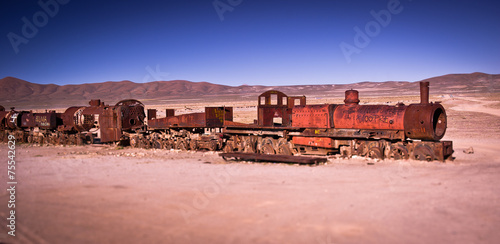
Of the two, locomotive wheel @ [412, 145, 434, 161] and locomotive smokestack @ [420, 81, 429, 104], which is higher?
locomotive smokestack @ [420, 81, 429, 104]

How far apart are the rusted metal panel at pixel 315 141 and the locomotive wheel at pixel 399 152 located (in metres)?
2.00

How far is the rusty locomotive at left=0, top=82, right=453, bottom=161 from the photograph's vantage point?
11094mm

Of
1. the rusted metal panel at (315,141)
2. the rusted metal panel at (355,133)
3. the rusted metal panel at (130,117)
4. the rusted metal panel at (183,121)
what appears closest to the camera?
the rusted metal panel at (355,133)

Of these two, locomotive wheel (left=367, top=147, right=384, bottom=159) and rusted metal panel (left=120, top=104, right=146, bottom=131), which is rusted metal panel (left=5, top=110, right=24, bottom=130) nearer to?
rusted metal panel (left=120, top=104, right=146, bottom=131)

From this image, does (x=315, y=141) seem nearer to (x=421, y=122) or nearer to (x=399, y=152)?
(x=399, y=152)

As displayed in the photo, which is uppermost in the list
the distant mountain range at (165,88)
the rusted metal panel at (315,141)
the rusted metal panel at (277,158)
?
the distant mountain range at (165,88)

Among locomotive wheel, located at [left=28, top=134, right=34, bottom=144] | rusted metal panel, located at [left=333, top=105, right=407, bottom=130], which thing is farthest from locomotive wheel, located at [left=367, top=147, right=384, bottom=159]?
locomotive wheel, located at [left=28, top=134, right=34, bottom=144]

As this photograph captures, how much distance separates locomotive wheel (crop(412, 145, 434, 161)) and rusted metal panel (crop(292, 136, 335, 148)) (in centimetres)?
268

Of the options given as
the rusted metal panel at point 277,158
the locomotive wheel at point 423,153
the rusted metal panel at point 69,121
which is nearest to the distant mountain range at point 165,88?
the rusted metal panel at point 69,121

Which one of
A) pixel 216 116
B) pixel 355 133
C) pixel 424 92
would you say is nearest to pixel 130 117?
pixel 216 116

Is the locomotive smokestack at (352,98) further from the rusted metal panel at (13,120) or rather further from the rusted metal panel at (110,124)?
the rusted metal panel at (13,120)

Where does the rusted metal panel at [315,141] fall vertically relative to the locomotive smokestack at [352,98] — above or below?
below

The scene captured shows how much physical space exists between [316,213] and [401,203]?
1.64 metres

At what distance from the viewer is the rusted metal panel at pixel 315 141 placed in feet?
41.1
